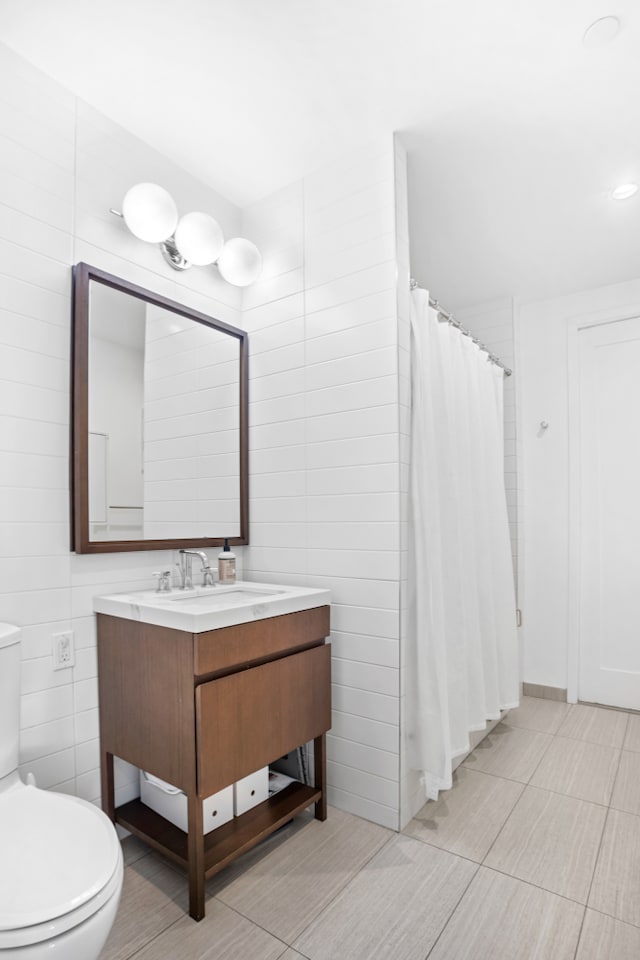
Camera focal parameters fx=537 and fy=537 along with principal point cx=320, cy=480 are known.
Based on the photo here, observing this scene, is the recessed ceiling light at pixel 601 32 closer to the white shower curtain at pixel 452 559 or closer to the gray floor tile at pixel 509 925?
the white shower curtain at pixel 452 559

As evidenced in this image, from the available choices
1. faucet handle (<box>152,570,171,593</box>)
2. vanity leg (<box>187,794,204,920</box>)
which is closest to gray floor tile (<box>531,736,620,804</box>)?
vanity leg (<box>187,794,204,920</box>)

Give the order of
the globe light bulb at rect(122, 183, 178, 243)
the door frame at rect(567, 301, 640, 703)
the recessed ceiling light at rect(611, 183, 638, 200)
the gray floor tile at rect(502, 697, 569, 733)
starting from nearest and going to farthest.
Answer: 1. the globe light bulb at rect(122, 183, 178, 243)
2. the recessed ceiling light at rect(611, 183, 638, 200)
3. the gray floor tile at rect(502, 697, 569, 733)
4. the door frame at rect(567, 301, 640, 703)

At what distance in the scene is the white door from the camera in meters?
2.93

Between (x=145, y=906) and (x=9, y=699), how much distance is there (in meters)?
0.69

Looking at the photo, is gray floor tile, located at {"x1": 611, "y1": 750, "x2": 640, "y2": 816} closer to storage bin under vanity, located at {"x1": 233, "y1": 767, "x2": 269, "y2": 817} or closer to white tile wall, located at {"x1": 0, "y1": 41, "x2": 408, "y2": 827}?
white tile wall, located at {"x1": 0, "y1": 41, "x2": 408, "y2": 827}

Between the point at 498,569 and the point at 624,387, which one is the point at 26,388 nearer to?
the point at 498,569

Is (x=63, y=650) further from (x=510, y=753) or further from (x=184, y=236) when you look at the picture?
(x=510, y=753)

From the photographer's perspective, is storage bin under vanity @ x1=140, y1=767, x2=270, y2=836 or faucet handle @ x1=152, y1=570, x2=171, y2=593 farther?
faucet handle @ x1=152, y1=570, x2=171, y2=593

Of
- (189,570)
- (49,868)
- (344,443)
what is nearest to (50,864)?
(49,868)

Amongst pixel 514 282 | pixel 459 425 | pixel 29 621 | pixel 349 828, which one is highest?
pixel 514 282

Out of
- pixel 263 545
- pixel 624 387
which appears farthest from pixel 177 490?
pixel 624 387

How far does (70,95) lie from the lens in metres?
1.74

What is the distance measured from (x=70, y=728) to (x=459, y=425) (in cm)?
179

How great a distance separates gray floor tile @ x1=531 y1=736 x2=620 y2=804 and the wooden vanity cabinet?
3.22 feet
